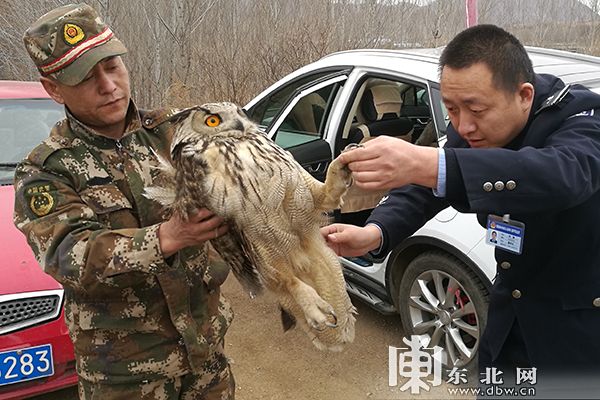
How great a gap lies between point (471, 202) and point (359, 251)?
79 cm

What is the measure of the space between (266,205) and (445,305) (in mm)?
2384

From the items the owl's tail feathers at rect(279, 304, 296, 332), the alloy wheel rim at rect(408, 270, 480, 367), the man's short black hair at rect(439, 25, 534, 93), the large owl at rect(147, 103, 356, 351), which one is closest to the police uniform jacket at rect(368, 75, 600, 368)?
the man's short black hair at rect(439, 25, 534, 93)

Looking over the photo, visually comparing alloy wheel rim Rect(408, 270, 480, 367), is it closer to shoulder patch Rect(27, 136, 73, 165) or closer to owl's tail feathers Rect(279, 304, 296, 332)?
owl's tail feathers Rect(279, 304, 296, 332)

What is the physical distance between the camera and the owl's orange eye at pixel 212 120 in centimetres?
189

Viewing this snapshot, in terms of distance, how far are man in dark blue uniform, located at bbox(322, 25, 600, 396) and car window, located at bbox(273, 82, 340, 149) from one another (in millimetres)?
3110

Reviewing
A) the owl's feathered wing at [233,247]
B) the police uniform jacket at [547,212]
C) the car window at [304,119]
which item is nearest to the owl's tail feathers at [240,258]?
the owl's feathered wing at [233,247]

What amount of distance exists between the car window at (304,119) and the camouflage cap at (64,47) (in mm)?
3141

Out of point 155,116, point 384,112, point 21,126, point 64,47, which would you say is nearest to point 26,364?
point 155,116

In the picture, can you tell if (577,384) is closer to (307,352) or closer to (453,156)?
(453,156)

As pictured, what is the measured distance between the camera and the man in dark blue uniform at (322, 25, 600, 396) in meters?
1.48

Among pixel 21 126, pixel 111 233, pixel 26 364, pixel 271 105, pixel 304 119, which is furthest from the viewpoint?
pixel 271 105

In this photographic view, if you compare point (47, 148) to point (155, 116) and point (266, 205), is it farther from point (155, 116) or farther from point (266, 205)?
point (266, 205)

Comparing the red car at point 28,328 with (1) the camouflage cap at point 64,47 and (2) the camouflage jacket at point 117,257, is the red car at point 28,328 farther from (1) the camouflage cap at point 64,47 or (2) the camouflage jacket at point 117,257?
(1) the camouflage cap at point 64,47

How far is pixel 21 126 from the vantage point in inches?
190
